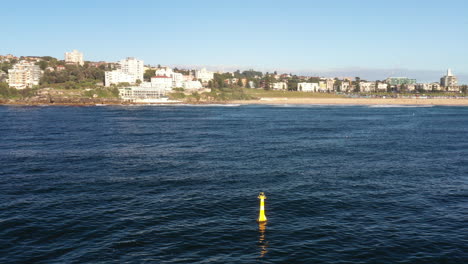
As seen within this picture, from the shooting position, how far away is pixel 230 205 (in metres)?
26.4

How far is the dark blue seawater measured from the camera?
62.7ft

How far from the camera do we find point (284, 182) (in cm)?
3316

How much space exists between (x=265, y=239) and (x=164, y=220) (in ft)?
22.0

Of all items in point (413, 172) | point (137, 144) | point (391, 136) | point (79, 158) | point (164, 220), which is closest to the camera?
point (164, 220)

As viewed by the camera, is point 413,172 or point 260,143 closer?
point 413,172

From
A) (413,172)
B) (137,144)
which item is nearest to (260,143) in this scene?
(137,144)

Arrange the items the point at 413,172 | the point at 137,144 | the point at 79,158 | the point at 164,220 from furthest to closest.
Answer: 1. the point at 137,144
2. the point at 79,158
3. the point at 413,172
4. the point at 164,220

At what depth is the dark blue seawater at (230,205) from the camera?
62.7 ft

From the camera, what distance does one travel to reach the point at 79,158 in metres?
43.5

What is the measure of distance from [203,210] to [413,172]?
23.7 m

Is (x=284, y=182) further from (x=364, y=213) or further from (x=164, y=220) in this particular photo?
(x=164, y=220)

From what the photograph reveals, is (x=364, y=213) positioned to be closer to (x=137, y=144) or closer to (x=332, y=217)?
(x=332, y=217)

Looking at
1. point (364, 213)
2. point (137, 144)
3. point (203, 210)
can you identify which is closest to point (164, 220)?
point (203, 210)

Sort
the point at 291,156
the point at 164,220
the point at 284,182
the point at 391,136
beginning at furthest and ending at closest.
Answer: the point at 391,136
the point at 291,156
the point at 284,182
the point at 164,220
